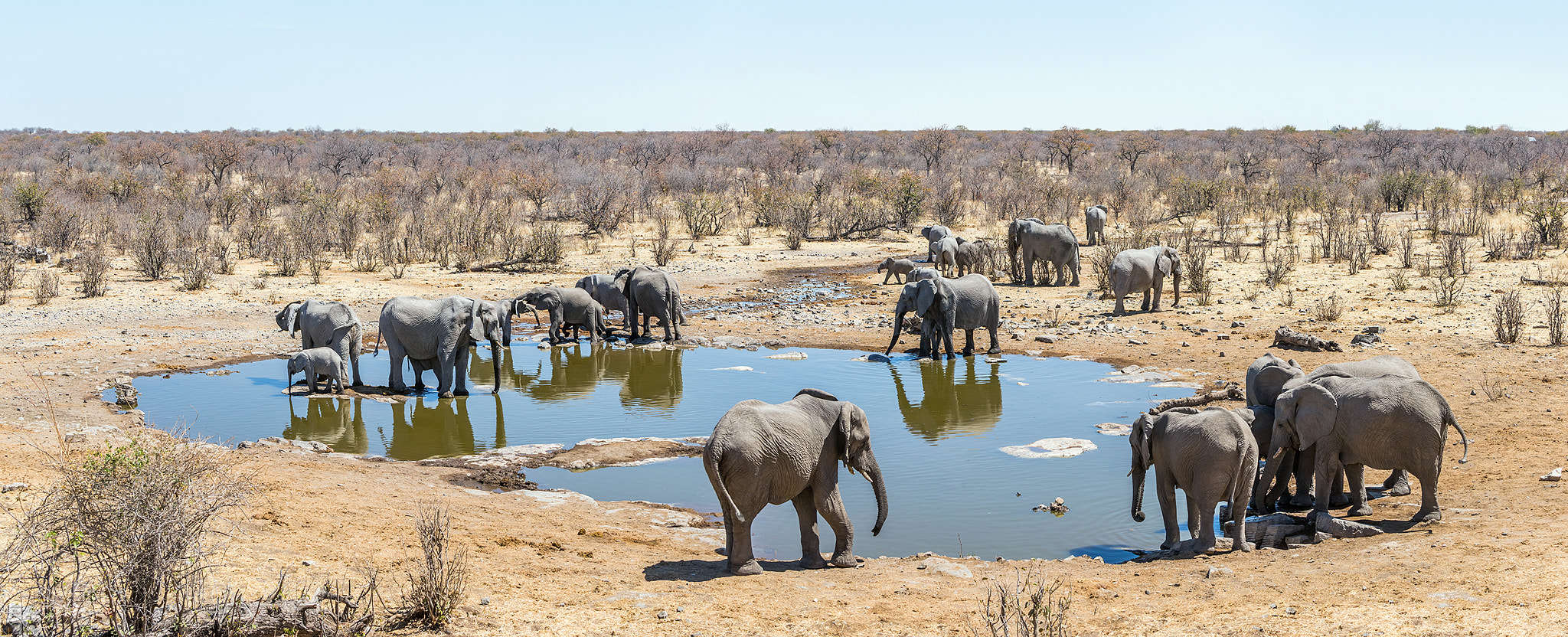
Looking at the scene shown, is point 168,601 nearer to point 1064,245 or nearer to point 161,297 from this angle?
point 161,297

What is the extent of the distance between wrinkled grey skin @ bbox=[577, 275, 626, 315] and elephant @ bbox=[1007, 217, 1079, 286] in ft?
28.3

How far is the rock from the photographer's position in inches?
305

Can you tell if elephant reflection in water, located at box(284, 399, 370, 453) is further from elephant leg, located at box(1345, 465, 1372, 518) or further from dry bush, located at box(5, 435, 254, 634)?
elephant leg, located at box(1345, 465, 1372, 518)

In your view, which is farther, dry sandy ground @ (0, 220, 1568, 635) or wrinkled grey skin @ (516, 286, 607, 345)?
wrinkled grey skin @ (516, 286, 607, 345)

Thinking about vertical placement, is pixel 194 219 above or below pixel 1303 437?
above

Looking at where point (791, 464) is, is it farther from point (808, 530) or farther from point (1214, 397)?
point (1214, 397)

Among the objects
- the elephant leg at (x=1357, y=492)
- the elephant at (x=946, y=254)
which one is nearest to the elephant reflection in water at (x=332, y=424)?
the elephant leg at (x=1357, y=492)

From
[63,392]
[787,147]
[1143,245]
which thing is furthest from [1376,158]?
[63,392]

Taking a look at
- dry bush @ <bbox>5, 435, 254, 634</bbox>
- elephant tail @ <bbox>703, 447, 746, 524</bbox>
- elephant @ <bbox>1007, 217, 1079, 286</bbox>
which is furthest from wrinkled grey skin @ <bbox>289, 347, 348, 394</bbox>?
elephant @ <bbox>1007, 217, 1079, 286</bbox>

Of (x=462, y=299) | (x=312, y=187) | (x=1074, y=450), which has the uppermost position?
(x=312, y=187)

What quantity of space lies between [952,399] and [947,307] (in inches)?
86.1

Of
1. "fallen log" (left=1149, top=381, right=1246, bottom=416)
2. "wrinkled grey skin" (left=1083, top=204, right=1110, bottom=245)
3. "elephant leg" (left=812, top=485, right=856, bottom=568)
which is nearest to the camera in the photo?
"elephant leg" (left=812, top=485, right=856, bottom=568)

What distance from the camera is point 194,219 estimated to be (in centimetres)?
2689

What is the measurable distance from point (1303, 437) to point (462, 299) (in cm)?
997
